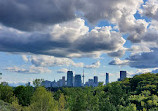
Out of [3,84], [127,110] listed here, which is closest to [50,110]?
Result: [127,110]

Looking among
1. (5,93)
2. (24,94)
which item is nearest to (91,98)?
(24,94)

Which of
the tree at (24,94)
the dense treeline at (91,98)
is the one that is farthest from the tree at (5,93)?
the tree at (24,94)

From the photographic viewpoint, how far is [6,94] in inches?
3600

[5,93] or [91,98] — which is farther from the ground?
[91,98]

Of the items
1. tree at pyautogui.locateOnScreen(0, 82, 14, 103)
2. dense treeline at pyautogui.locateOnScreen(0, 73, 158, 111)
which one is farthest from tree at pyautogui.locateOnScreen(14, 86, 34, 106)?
tree at pyautogui.locateOnScreen(0, 82, 14, 103)

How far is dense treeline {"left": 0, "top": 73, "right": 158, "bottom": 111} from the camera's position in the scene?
37.4 meters

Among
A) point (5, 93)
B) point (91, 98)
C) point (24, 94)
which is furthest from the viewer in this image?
point (5, 93)

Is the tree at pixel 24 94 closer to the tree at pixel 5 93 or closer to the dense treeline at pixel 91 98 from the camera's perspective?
the dense treeline at pixel 91 98

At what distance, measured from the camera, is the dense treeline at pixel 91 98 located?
123 feet

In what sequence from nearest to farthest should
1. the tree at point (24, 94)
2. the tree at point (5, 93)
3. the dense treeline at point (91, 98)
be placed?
the dense treeline at point (91, 98) → the tree at point (24, 94) → the tree at point (5, 93)

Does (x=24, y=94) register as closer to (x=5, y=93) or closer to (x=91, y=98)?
(x=5, y=93)

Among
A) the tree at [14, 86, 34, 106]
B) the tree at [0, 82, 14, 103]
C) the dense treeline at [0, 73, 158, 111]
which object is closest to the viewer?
the dense treeline at [0, 73, 158, 111]

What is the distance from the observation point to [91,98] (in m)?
43.9

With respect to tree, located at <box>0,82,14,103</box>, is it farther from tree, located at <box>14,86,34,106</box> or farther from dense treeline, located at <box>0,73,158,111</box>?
tree, located at <box>14,86,34,106</box>
